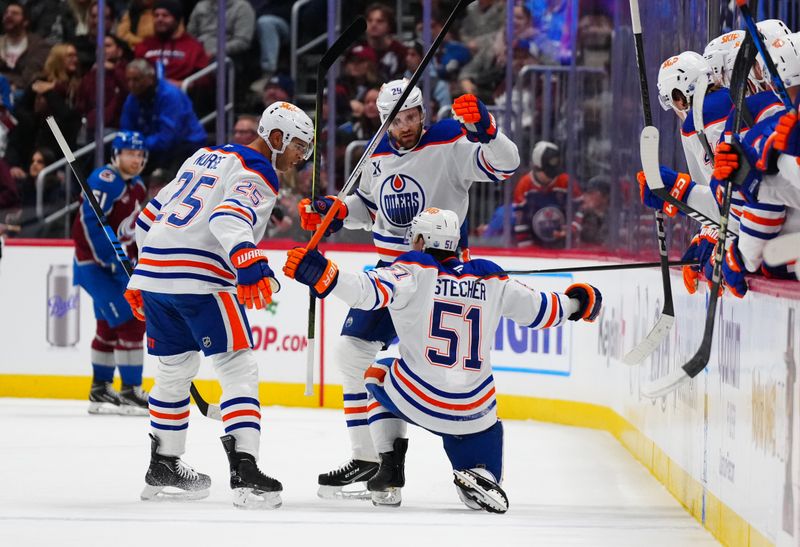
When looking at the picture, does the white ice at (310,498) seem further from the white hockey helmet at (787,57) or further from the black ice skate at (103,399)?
the white hockey helmet at (787,57)

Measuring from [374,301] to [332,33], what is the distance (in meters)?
4.34

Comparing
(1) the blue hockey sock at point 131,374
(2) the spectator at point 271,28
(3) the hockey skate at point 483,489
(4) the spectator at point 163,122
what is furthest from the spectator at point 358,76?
(3) the hockey skate at point 483,489

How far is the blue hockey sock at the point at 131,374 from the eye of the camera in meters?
6.46

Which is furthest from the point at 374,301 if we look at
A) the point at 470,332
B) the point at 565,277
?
the point at 565,277

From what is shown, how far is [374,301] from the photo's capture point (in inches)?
148

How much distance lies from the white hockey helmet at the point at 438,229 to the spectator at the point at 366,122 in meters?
3.83

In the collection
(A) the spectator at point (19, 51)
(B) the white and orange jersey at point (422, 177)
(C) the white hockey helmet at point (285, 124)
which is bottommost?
(B) the white and orange jersey at point (422, 177)

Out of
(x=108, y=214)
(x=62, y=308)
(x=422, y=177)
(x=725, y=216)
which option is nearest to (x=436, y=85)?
(x=108, y=214)

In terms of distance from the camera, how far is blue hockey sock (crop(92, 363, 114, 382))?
656cm

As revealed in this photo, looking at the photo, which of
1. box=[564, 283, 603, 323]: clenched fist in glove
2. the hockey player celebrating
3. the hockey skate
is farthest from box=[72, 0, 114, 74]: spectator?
the hockey skate

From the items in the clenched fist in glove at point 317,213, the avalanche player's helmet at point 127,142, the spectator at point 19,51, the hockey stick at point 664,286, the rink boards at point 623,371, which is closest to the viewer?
the rink boards at point 623,371

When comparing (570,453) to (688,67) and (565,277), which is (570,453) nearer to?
(565,277)

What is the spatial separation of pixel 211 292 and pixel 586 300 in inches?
44.6

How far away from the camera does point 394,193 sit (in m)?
4.44
